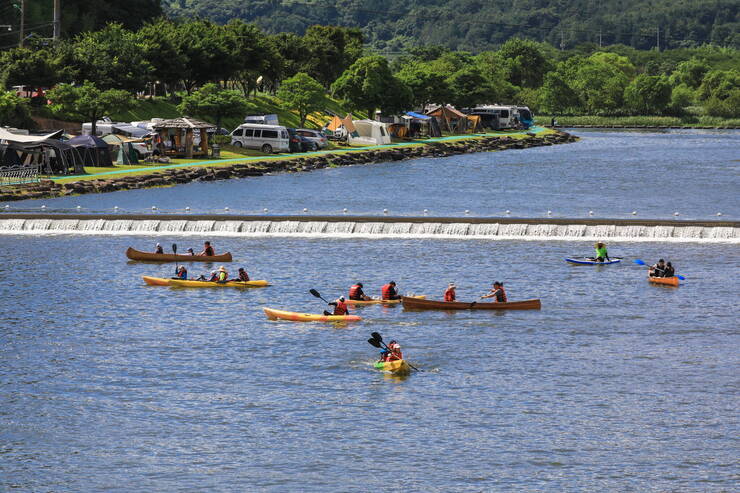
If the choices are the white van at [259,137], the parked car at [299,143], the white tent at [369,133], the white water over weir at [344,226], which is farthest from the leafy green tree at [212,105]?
the white water over weir at [344,226]

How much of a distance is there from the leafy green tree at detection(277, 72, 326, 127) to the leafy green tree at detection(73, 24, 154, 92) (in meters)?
26.6

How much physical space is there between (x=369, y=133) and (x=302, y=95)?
14106 millimetres

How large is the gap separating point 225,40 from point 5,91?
1939 inches

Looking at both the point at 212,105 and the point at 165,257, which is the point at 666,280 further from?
the point at 212,105

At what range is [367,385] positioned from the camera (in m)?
48.6

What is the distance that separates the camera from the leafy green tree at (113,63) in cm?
13925

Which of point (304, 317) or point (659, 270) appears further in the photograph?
point (659, 270)

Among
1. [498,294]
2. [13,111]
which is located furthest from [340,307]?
[13,111]

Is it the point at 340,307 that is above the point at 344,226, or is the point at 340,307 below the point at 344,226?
above

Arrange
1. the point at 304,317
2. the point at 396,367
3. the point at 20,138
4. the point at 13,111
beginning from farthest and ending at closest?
the point at 13,111, the point at 20,138, the point at 304,317, the point at 396,367

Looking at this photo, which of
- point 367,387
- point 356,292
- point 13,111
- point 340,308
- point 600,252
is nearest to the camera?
point 367,387

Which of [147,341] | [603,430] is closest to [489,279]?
[147,341]

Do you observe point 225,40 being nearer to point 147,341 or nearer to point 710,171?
point 710,171

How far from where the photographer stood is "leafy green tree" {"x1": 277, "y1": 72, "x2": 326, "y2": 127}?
168125 mm
